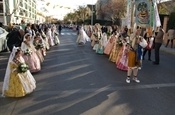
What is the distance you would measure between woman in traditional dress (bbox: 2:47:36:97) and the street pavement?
0.69ft

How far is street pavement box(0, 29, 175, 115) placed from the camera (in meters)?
5.56

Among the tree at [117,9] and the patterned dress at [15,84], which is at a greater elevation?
the tree at [117,9]

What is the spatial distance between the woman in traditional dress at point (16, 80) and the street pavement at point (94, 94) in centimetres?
21

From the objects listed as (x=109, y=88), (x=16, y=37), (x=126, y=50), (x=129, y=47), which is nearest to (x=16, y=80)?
(x=109, y=88)

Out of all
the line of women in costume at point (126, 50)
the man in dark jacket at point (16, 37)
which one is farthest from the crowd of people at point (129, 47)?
the man in dark jacket at point (16, 37)

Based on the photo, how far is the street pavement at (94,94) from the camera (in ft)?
18.2

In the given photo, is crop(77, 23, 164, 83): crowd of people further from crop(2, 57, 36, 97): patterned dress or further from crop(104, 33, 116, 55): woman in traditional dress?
crop(2, 57, 36, 97): patterned dress

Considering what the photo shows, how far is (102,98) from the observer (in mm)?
6383

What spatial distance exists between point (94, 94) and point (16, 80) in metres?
2.04

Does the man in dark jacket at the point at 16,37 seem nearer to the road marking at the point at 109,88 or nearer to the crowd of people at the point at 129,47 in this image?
the crowd of people at the point at 129,47

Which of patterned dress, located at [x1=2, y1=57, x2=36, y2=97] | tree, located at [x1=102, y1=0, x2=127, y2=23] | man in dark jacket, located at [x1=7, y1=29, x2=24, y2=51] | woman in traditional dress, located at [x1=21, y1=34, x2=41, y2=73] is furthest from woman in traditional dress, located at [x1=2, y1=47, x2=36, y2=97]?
tree, located at [x1=102, y1=0, x2=127, y2=23]

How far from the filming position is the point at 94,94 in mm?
6699

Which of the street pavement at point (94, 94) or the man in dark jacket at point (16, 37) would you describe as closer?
the street pavement at point (94, 94)

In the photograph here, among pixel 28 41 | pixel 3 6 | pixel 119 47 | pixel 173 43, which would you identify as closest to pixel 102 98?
pixel 28 41
